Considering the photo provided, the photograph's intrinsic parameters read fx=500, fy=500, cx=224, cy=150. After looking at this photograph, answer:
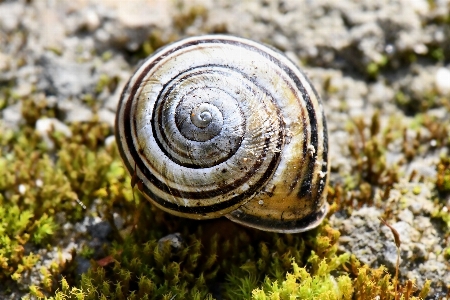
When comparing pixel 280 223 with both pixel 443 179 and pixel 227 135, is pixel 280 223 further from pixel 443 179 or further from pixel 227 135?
pixel 443 179

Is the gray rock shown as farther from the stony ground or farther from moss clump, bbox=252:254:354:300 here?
moss clump, bbox=252:254:354:300

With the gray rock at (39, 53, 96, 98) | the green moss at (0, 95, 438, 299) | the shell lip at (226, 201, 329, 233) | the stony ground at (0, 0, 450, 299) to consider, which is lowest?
the green moss at (0, 95, 438, 299)

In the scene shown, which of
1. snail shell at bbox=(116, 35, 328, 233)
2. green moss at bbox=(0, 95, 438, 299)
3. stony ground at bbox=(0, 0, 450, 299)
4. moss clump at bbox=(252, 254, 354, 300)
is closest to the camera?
snail shell at bbox=(116, 35, 328, 233)

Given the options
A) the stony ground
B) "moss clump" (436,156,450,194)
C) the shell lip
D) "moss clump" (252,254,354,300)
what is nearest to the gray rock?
the stony ground

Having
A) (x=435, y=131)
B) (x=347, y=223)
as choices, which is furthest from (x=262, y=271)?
(x=435, y=131)

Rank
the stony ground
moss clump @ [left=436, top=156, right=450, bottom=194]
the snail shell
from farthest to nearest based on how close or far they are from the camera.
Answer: the stony ground → moss clump @ [left=436, top=156, right=450, bottom=194] → the snail shell

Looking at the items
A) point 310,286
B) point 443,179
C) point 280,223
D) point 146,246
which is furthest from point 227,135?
point 443,179
